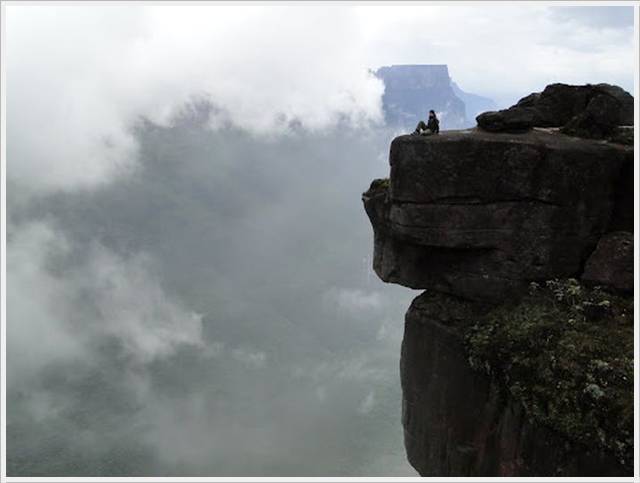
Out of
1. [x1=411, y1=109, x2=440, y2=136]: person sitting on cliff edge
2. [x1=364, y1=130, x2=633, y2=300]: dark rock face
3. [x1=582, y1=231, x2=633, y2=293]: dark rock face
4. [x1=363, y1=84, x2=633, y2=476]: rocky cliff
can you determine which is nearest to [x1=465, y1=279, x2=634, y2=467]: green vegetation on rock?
[x1=363, y1=84, x2=633, y2=476]: rocky cliff

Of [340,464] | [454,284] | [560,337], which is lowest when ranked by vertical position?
[340,464]

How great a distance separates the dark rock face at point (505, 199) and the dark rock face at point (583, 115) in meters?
0.68

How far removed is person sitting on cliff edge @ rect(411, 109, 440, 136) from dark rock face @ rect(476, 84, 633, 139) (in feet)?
5.77

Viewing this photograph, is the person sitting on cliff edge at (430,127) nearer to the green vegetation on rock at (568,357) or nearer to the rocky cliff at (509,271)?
the rocky cliff at (509,271)

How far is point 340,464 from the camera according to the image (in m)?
115

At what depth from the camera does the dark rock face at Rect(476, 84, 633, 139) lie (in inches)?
779

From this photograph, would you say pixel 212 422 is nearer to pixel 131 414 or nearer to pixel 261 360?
pixel 131 414

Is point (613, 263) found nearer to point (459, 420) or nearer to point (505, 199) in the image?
point (505, 199)

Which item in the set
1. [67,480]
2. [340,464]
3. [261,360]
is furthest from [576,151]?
[261,360]

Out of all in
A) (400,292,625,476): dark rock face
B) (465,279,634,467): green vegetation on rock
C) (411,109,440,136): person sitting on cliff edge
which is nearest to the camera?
(465,279,634,467): green vegetation on rock

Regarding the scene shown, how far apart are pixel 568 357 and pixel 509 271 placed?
4.53 m

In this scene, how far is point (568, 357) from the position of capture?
49.5 ft

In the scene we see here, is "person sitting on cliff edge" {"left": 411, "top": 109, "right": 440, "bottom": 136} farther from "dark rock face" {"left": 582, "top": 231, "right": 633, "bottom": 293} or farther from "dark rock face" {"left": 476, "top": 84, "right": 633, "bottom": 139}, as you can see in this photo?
"dark rock face" {"left": 582, "top": 231, "right": 633, "bottom": 293}

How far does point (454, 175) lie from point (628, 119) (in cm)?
752
